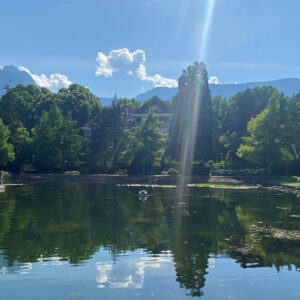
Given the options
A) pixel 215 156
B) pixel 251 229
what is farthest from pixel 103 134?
pixel 251 229

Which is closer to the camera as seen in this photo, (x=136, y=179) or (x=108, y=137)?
(x=136, y=179)

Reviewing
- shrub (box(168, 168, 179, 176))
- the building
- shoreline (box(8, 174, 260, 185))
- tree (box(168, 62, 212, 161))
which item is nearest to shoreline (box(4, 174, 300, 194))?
shoreline (box(8, 174, 260, 185))

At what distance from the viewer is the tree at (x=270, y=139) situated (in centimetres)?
5041

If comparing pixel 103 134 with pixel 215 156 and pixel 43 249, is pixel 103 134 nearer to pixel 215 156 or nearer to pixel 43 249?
pixel 215 156

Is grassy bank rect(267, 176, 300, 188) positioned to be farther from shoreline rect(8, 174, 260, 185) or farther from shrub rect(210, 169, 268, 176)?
shrub rect(210, 169, 268, 176)

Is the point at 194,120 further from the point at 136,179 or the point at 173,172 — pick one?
the point at 136,179

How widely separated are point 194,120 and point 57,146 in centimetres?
2188

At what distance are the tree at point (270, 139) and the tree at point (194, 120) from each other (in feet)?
21.1

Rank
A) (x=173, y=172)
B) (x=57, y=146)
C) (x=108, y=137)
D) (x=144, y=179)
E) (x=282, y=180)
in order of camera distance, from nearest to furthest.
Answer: (x=282, y=180) < (x=144, y=179) < (x=173, y=172) < (x=57, y=146) < (x=108, y=137)

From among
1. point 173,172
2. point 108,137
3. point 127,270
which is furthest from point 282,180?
point 127,270

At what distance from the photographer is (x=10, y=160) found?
5881cm

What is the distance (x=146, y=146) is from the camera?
56.2 meters

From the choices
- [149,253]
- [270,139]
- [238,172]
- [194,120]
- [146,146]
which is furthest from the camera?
[194,120]

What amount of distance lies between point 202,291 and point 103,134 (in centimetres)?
5698
